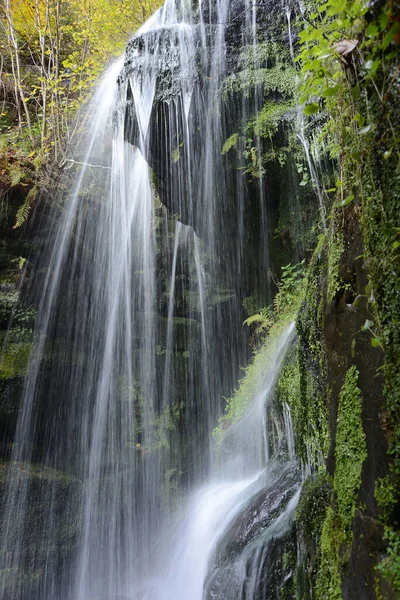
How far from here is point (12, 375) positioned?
8727 millimetres

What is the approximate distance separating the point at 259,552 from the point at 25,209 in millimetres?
8034

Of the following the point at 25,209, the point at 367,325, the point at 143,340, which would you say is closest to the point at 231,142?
the point at 143,340

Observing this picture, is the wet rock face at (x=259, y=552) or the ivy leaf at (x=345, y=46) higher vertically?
the ivy leaf at (x=345, y=46)

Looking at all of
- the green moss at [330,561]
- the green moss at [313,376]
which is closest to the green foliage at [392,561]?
the green moss at [330,561]

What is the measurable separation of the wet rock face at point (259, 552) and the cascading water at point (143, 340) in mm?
1213

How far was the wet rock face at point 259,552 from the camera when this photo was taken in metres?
3.39

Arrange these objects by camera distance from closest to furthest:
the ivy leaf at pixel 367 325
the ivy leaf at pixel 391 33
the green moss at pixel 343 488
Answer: the ivy leaf at pixel 391 33 → the ivy leaf at pixel 367 325 → the green moss at pixel 343 488

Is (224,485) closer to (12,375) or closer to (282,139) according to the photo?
(12,375)

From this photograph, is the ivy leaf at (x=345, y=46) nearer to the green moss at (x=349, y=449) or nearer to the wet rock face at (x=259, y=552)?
the green moss at (x=349, y=449)

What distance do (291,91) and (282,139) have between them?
76 cm

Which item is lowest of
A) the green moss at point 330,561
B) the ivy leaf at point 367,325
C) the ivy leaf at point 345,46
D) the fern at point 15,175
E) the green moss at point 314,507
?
the green moss at point 330,561

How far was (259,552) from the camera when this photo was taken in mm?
3609

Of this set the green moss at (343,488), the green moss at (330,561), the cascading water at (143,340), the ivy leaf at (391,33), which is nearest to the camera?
the ivy leaf at (391,33)

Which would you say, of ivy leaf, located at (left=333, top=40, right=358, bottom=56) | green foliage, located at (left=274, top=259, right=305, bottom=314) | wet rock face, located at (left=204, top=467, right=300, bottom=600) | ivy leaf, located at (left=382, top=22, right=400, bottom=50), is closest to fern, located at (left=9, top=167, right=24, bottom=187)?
green foliage, located at (left=274, top=259, right=305, bottom=314)
